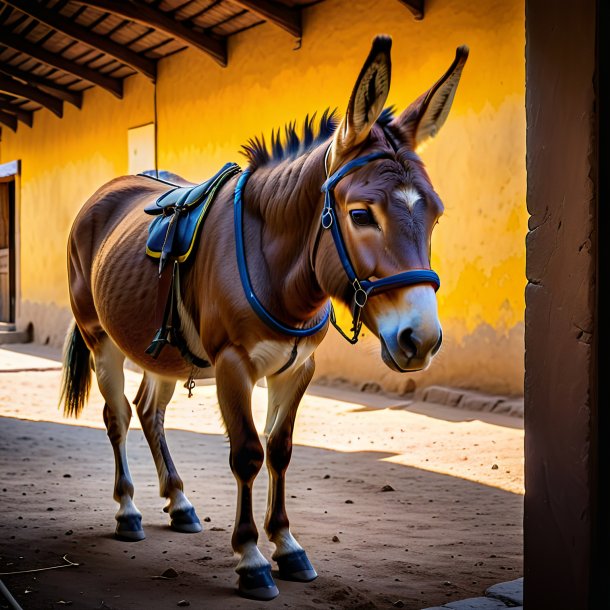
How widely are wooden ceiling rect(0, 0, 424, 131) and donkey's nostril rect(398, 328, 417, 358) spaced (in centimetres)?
609

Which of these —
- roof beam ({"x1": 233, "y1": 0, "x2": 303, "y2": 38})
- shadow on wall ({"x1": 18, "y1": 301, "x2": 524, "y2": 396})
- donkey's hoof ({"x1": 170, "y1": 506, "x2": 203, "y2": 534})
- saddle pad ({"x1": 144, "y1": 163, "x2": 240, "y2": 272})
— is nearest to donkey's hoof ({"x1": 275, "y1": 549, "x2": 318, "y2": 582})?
donkey's hoof ({"x1": 170, "y1": 506, "x2": 203, "y2": 534})

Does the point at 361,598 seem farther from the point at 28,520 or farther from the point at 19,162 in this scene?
the point at 19,162

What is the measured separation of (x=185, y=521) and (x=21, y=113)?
12.9 metres

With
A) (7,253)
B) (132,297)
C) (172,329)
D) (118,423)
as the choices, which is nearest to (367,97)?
(172,329)

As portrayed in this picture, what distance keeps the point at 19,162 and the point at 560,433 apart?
15.1 metres

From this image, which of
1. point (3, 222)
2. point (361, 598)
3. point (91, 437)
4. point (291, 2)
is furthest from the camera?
point (3, 222)

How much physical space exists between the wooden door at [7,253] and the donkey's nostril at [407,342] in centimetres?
1488

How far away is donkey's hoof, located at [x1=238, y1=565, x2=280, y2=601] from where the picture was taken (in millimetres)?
3033

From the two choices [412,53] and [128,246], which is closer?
[128,246]

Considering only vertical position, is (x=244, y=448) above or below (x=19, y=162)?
below

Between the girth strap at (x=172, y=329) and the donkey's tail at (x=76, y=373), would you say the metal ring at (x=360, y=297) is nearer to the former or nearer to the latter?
the girth strap at (x=172, y=329)

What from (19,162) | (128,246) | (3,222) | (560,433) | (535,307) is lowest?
(560,433)

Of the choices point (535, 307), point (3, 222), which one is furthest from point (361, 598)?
point (3, 222)

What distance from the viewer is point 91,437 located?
6621mm
